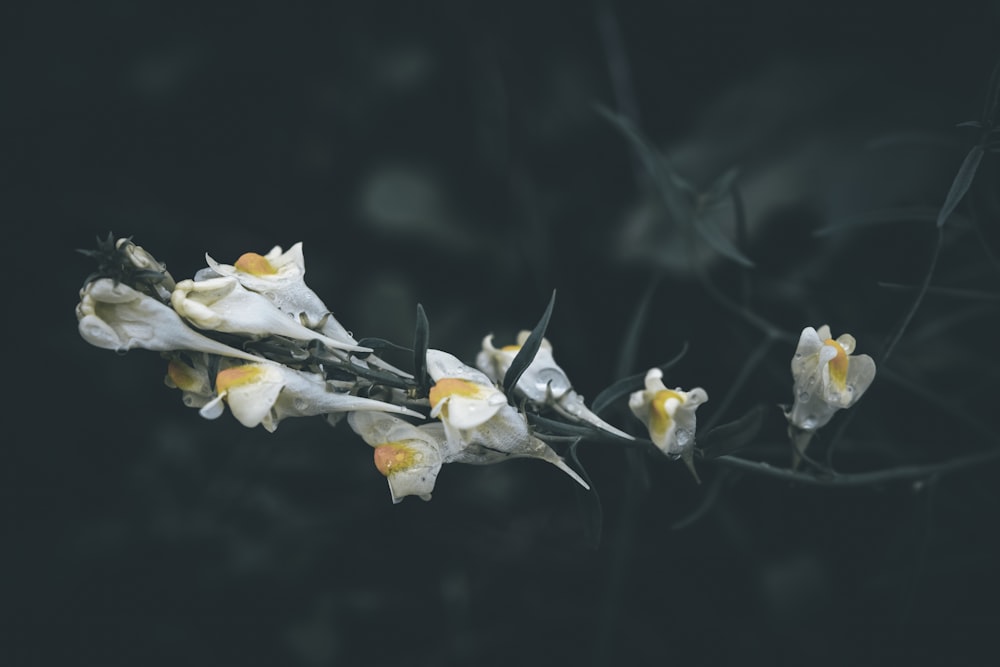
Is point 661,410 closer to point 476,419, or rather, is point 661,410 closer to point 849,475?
point 476,419

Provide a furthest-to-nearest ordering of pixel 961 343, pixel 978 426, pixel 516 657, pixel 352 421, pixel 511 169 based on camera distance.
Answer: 1. pixel 511 169
2. pixel 516 657
3. pixel 961 343
4. pixel 978 426
5. pixel 352 421

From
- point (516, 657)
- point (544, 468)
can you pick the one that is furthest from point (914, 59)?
point (516, 657)

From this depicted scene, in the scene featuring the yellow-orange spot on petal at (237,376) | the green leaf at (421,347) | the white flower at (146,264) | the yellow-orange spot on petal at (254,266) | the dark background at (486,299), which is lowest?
the dark background at (486,299)

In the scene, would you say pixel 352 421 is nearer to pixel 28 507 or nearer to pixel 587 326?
pixel 587 326

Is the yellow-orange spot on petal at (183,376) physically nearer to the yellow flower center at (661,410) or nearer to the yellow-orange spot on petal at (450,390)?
the yellow-orange spot on petal at (450,390)

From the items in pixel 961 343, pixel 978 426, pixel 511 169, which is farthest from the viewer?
pixel 511 169

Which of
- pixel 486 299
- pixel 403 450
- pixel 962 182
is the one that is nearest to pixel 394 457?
pixel 403 450

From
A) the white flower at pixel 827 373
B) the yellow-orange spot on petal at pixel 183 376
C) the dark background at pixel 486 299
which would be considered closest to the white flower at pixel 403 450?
the yellow-orange spot on petal at pixel 183 376
